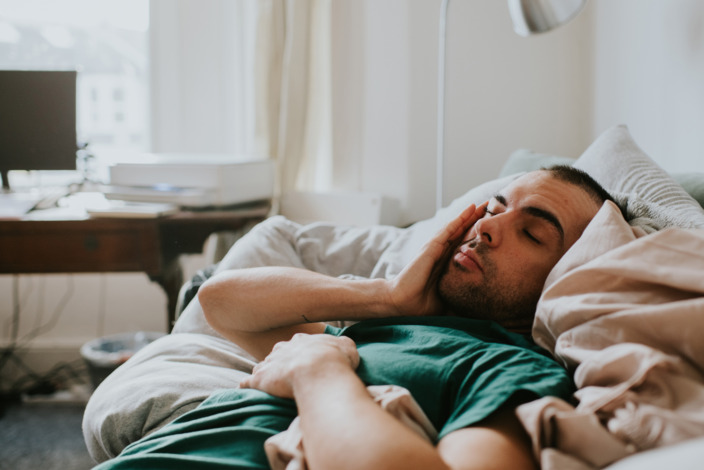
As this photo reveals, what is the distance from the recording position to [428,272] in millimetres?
1148

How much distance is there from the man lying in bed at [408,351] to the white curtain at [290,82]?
1.32 meters

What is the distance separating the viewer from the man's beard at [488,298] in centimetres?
108

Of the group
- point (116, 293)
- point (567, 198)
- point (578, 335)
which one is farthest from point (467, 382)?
point (116, 293)

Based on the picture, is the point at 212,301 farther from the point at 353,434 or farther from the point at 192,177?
the point at 192,177

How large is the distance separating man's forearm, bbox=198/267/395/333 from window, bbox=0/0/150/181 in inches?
72.7

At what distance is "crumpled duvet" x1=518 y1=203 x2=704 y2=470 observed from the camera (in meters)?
0.67

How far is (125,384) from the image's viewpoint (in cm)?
121

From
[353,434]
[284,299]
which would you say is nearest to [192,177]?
[284,299]

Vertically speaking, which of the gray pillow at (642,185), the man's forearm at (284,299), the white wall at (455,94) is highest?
the white wall at (455,94)

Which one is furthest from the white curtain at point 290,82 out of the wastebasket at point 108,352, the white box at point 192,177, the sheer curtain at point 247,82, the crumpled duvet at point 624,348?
the crumpled duvet at point 624,348

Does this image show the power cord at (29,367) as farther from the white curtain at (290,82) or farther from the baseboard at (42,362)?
the white curtain at (290,82)

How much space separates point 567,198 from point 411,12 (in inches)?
59.8

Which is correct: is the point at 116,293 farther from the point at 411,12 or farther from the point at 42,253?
the point at 411,12

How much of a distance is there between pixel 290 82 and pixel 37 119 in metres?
0.87
